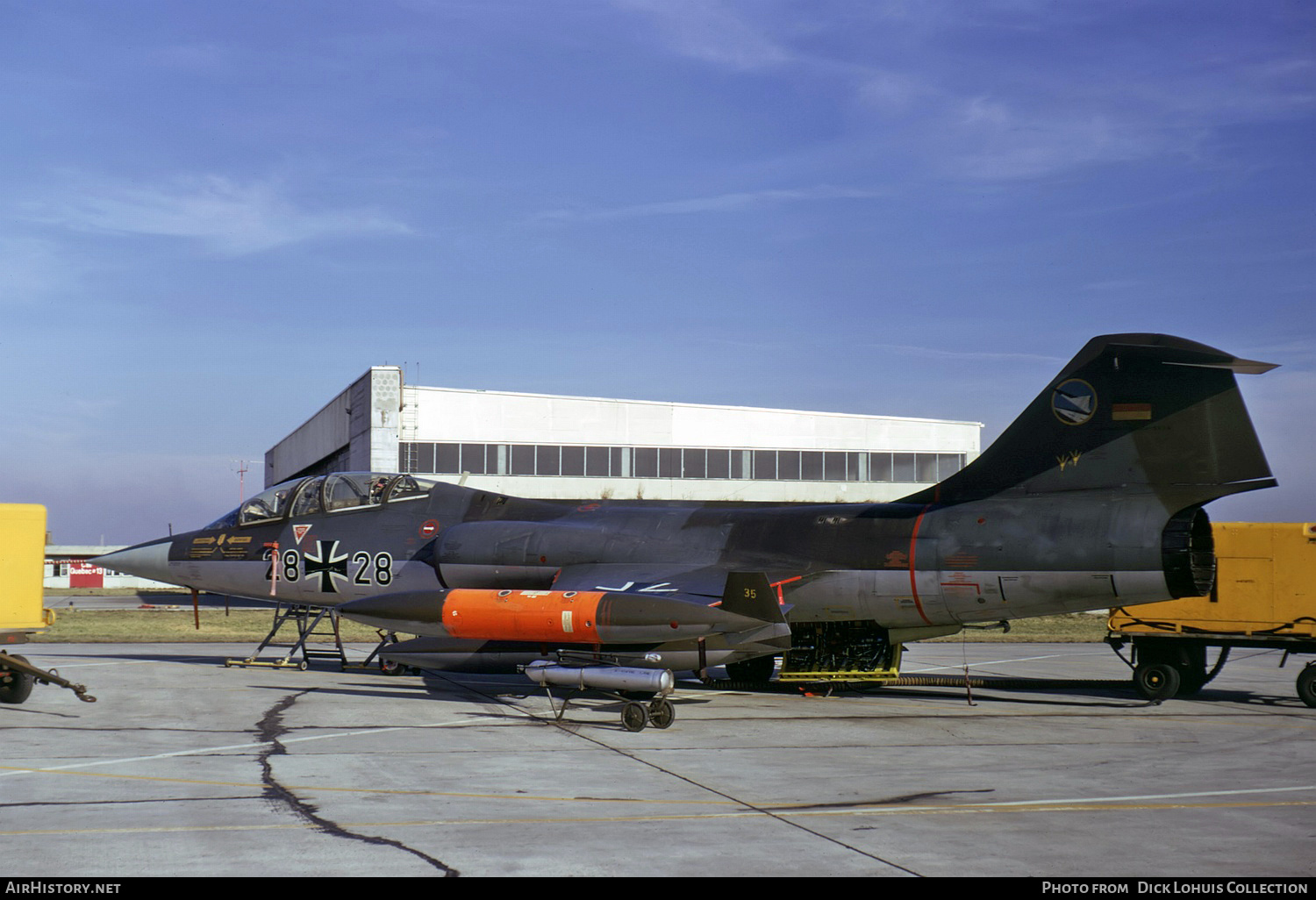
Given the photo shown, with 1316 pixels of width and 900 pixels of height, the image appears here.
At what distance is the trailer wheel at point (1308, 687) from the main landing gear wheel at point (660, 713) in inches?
396

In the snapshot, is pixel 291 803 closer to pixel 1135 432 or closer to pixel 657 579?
pixel 657 579

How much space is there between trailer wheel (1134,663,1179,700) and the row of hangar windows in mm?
30156

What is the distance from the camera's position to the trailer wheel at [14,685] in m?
13.3

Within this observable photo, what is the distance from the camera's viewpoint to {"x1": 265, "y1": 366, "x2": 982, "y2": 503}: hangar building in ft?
140

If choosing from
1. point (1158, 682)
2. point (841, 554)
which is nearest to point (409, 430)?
point (841, 554)

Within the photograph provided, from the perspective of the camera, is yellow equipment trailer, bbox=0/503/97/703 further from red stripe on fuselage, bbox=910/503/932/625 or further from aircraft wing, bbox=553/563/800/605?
red stripe on fuselage, bbox=910/503/932/625

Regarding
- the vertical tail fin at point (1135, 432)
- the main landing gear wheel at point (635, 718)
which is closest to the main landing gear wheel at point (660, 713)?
the main landing gear wheel at point (635, 718)

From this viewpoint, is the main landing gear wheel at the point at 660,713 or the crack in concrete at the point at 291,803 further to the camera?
the main landing gear wheel at the point at 660,713

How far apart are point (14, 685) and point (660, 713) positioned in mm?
8077

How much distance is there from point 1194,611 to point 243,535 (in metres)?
16.1

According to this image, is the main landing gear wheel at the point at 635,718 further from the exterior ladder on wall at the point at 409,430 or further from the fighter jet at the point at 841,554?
the exterior ladder on wall at the point at 409,430

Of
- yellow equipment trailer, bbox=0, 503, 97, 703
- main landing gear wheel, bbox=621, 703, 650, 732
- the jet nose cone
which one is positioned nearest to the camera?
yellow equipment trailer, bbox=0, 503, 97, 703

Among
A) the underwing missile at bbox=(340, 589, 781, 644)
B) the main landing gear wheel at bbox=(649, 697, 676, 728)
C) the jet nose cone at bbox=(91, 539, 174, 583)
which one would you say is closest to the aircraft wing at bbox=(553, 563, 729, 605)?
the underwing missile at bbox=(340, 589, 781, 644)
